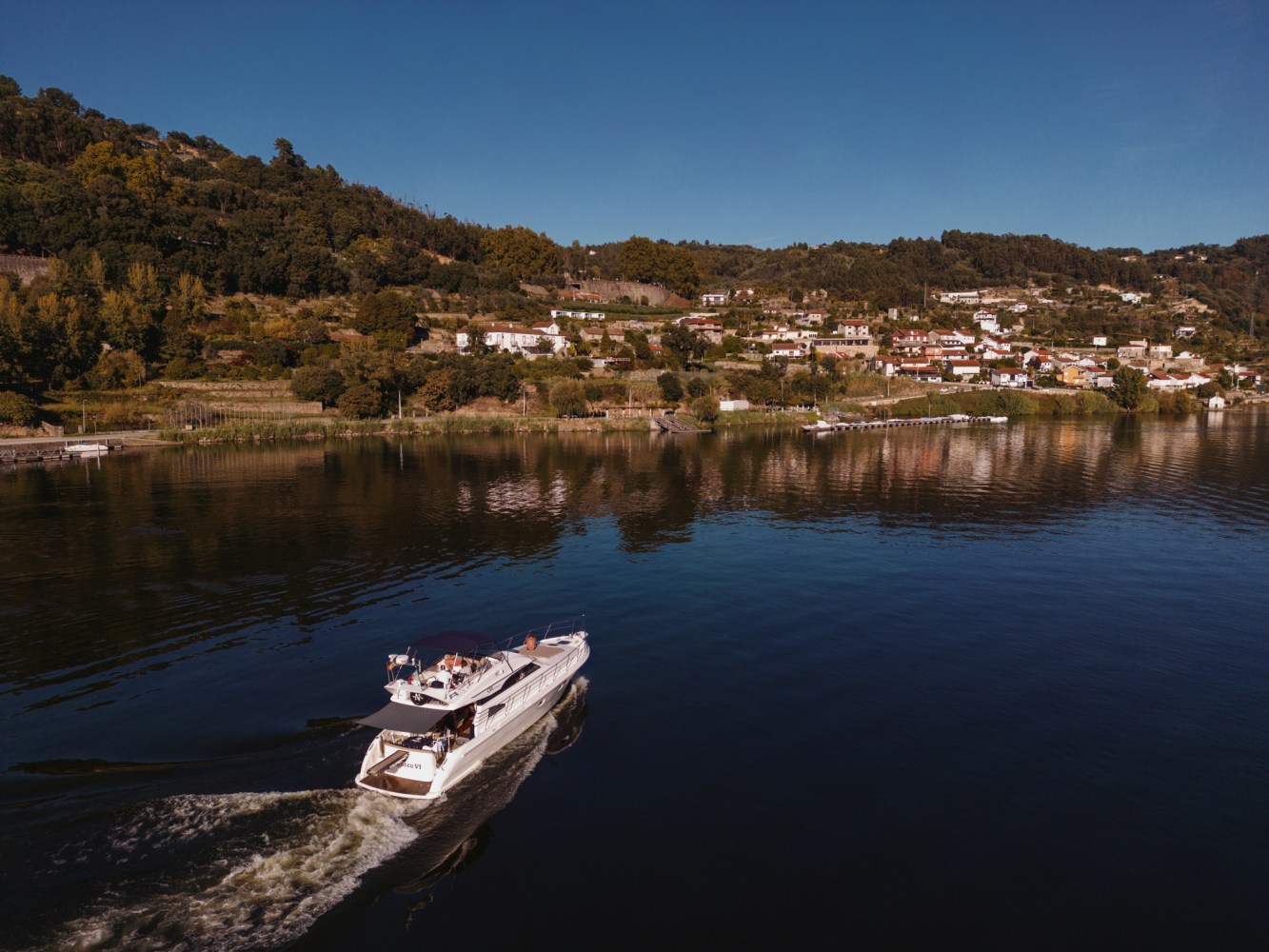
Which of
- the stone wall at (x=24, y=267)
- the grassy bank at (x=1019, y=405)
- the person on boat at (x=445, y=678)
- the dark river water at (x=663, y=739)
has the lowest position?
the dark river water at (x=663, y=739)

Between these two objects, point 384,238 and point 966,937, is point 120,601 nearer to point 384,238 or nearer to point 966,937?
point 966,937

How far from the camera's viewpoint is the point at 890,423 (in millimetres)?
117500

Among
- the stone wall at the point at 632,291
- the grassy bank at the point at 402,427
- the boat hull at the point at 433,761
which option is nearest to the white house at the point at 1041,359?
the stone wall at the point at 632,291

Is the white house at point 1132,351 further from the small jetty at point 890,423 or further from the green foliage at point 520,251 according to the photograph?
the green foliage at point 520,251

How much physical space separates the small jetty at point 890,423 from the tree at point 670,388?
20249 millimetres

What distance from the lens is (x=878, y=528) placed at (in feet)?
150

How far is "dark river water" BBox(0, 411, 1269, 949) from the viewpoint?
1355 cm

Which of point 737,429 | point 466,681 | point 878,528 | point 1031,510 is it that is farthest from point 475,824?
point 737,429

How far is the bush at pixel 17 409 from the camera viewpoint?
76.6 m

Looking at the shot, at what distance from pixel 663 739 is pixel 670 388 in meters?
96.3

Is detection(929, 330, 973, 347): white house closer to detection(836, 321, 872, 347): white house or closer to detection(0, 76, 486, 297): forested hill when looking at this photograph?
detection(836, 321, 872, 347): white house

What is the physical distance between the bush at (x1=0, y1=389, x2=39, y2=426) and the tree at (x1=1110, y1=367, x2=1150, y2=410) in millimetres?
164930

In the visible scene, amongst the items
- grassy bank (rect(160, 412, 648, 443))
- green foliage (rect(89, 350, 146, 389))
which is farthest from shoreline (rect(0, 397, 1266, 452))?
green foliage (rect(89, 350, 146, 389))

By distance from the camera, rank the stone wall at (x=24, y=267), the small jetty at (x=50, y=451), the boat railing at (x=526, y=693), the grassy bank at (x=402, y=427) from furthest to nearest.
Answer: the stone wall at (x=24, y=267) → the grassy bank at (x=402, y=427) → the small jetty at (x=50, y=451) → the boat railing at (x=526, y=693)
